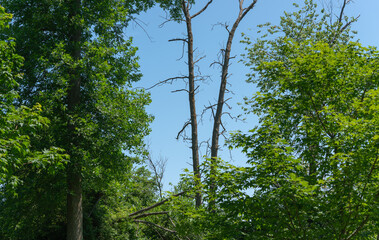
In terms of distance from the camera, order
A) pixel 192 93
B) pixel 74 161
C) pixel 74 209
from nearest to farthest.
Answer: pixel 74 161 → pixel 74 209 → pixel 192 93

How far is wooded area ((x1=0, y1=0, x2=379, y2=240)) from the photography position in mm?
9086

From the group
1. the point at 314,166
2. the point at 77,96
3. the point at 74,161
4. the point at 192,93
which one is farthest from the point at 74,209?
the point at 314,166

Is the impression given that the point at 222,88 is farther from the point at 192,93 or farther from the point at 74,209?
the point at 74,209

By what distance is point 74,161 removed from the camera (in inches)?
537

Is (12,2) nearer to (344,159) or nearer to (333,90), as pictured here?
(333,90)

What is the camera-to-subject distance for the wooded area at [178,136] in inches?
358

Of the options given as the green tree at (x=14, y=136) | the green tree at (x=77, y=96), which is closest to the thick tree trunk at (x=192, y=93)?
the green tree at (x=77, y=96)

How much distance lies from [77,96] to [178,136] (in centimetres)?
488

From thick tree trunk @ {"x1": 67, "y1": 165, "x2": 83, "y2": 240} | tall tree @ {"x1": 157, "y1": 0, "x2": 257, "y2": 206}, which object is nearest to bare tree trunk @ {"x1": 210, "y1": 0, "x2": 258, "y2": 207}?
tall tree @ {"x1": 157, "y1": 0, "x2": 257, "y2": 206}

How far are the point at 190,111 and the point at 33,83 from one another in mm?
6510

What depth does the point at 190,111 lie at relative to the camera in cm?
1731

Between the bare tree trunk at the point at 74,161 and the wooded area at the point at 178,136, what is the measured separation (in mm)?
49

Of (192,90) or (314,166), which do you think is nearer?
(314,166)

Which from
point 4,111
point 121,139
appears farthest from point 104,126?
point 4,111
